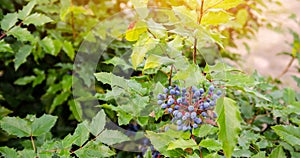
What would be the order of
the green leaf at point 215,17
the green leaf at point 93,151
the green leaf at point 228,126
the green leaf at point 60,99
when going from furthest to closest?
the green leaf at point 60,99 < the green leaf at point 93,151 < the green leaf at point 215,17 < the green leaf at point 228,126

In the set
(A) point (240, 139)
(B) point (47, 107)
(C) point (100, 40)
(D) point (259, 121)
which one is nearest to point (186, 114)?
(A) point (240, 139)

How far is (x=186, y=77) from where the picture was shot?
72 cm

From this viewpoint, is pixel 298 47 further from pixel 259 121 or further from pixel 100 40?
pixel 100 40

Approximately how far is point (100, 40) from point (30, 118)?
0.48 metres

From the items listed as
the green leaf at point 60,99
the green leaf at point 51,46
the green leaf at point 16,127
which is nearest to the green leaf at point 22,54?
the green leaf at point 51,46

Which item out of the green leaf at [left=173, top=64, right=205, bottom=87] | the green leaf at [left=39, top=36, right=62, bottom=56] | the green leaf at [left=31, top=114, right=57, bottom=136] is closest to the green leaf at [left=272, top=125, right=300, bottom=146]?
the green leaf at [left=173, top=64, right=205, bottom=87]

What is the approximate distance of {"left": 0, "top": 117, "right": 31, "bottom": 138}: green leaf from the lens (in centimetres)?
96

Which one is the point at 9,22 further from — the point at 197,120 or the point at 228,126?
the point at 228,126

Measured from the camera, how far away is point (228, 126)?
2.17ft

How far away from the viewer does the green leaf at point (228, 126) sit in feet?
2.16

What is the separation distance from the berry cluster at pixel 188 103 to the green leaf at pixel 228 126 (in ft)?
0.46

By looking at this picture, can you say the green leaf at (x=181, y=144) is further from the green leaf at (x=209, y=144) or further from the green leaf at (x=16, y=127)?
the green leaf at (x=16, y=127)

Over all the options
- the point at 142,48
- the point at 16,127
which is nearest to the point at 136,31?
the point at 142,48

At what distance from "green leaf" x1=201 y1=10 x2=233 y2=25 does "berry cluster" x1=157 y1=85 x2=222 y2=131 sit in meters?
0.13
